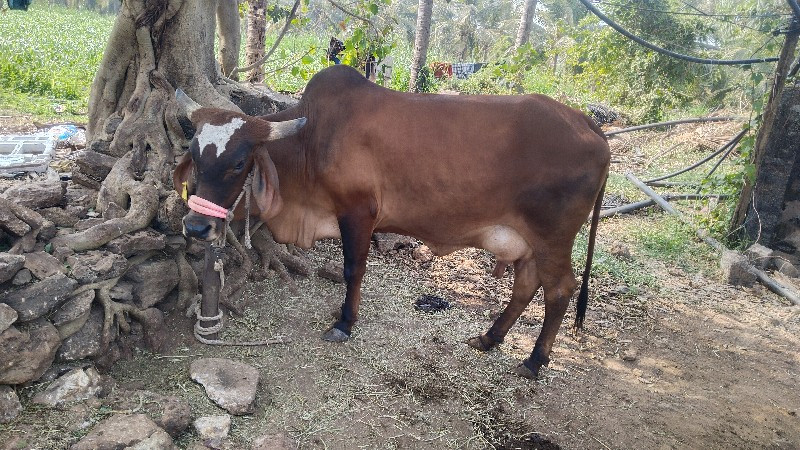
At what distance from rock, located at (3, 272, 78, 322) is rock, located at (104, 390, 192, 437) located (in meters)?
0.57

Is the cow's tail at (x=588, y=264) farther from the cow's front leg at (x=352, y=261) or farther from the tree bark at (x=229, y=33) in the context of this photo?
the tree bark at (x=229, y=33)

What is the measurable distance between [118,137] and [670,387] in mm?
4281

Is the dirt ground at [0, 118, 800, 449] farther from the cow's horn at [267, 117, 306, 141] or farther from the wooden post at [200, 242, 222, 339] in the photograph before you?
the cow's horn at [267, 117, 306, 141]

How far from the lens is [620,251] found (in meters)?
6.33

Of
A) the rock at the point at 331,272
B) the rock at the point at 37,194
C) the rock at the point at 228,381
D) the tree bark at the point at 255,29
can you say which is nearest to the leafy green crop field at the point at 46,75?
the tree bark at the point at 255,29

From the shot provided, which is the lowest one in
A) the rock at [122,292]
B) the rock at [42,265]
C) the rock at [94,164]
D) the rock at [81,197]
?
the rock at [122,292]

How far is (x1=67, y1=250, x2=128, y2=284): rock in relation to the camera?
10.9ft

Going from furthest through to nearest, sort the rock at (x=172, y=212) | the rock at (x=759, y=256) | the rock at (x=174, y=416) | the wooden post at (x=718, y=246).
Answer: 1. the rock at (x=759, y=256)
2. the wooden post at (x=718, y=246)
3. the rock at (x=172, y=212)
4. the rock at (x=174, y=416)

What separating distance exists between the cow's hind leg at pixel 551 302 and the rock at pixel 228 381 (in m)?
1.80

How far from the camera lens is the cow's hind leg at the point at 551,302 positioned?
3949mm

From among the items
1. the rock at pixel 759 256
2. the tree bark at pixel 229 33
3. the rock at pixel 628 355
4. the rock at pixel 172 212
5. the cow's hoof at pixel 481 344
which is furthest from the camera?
the rock at pixel 759 256

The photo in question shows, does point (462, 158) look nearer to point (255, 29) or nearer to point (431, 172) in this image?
point (431, 172)

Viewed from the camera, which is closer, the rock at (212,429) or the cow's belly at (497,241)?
the rock at (212,429)

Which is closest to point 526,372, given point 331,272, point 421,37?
point 331,272
